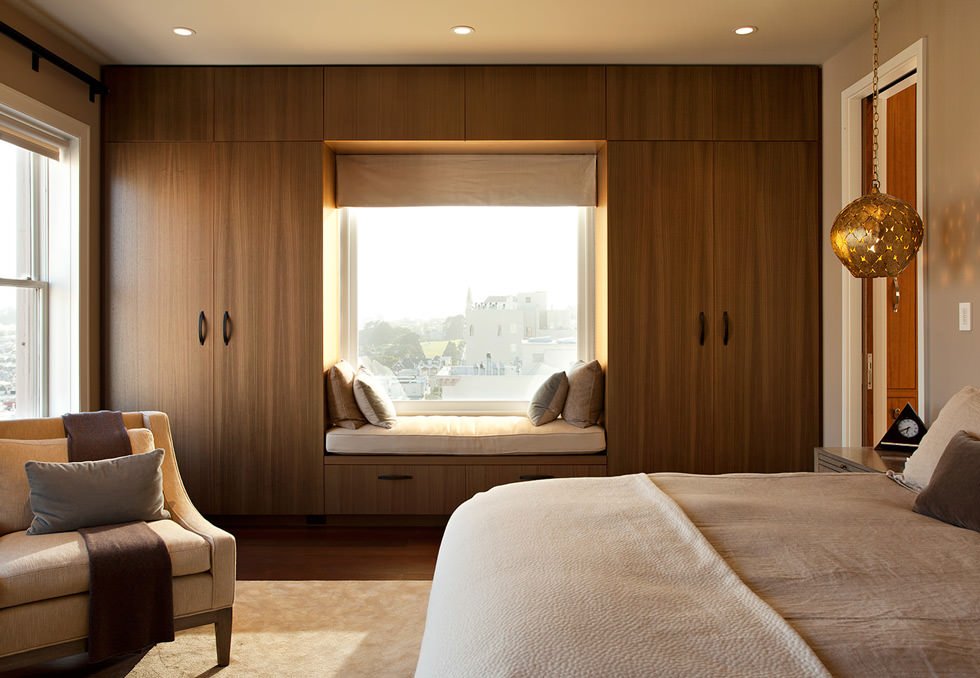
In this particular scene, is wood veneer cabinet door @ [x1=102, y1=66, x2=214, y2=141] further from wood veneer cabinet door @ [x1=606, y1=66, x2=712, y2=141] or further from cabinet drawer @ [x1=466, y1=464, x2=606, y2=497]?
cabinet drawer @ [x1=466, y1=464, x2=606, y2=497]

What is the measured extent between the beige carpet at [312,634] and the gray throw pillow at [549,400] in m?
1.33

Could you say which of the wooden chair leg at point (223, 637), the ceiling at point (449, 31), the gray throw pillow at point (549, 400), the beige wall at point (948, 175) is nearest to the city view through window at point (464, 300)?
the gray throw pillow at point (549, 400)

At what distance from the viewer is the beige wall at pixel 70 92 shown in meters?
3.60

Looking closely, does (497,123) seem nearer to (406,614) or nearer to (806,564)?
(406,614)

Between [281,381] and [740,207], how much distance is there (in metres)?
2.80

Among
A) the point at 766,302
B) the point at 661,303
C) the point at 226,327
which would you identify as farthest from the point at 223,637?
the point at 766,302

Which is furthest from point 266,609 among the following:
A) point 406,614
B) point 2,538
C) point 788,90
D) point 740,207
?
point 788,90

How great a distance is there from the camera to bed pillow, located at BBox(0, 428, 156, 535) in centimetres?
280

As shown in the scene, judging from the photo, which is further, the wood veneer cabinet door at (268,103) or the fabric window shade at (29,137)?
the wood veneer cabinet door at (268,103)

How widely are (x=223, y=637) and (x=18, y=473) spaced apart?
39.4 inches

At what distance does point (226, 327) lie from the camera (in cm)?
442

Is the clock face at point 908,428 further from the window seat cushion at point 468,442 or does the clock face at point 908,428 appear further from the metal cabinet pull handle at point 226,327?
the metal cabinet pull handle at point 226,327

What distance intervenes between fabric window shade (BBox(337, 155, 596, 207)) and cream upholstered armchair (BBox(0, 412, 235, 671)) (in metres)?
2.18

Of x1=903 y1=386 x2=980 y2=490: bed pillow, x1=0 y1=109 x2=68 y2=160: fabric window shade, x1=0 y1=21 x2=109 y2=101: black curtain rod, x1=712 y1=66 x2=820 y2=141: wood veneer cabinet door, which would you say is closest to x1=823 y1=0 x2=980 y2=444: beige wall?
x1=903 y1=386 x2=980 y2=490: bed pillow
